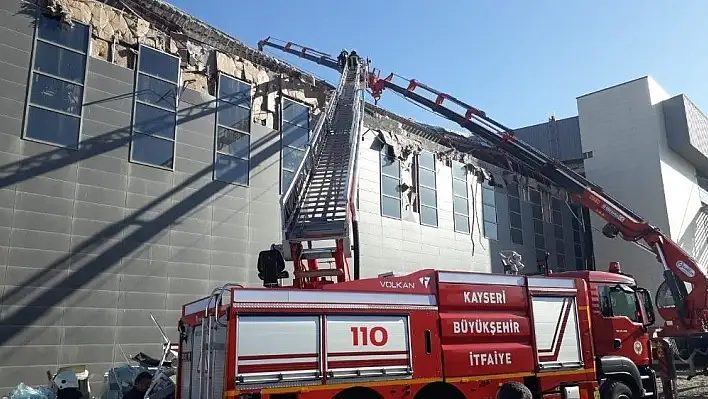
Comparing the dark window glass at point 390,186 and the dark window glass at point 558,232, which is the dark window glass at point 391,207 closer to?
the dark window glass at point 390,186

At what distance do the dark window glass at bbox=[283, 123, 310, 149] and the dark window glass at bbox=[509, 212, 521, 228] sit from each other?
13054 millimetres

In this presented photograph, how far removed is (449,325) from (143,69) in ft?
33.7

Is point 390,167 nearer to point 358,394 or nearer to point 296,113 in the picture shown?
point 296,113

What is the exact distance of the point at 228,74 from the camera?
16.3 m

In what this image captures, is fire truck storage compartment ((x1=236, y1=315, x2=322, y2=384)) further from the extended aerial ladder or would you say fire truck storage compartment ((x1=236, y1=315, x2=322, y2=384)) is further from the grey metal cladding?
the grey metal cladding

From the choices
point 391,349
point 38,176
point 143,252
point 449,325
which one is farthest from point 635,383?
point 38,176

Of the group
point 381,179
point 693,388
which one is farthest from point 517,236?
point 693,388

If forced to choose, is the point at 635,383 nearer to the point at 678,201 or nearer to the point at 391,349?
the point at 391,349

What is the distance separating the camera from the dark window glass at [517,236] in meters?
26.9

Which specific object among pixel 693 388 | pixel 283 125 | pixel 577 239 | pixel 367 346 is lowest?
pixel 693 388

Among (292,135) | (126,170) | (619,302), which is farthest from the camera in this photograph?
(292,135)

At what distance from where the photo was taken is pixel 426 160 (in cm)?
2309

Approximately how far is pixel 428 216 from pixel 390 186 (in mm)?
2375

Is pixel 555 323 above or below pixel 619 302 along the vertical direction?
below
